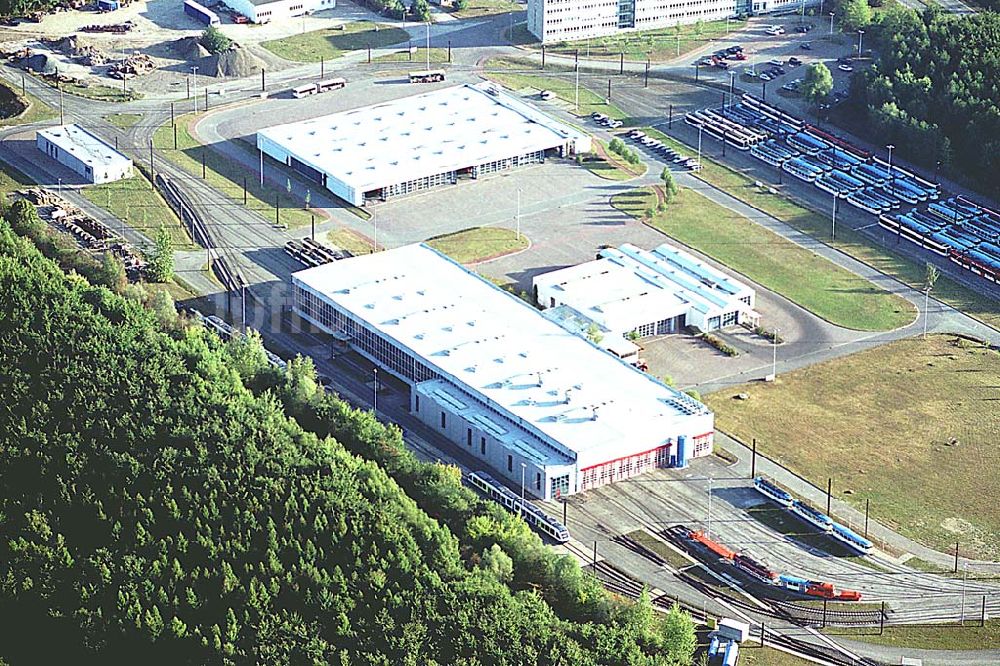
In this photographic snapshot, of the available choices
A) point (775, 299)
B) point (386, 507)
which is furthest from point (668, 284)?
point (386, 507)

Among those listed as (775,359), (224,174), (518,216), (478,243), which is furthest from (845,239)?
(224,174)

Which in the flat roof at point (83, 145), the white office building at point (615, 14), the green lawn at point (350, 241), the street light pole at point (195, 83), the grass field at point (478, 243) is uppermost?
the white office building at point (615, 14)

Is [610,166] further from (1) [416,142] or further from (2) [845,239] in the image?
(2) [845,239]

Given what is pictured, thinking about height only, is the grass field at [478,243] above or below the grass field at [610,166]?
below

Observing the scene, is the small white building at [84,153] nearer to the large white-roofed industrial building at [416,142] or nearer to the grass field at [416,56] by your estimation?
the large white-roofed industrial building at [416,142]

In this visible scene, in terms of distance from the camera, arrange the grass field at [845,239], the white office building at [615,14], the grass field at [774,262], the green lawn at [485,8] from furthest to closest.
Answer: the green lawn at [485,8]
the white office building at [615,14]
the grass field at [845,239]
the grass field at [774,262]

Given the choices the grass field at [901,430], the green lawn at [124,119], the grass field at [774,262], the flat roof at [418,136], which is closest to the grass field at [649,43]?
the flat roof at [418,136]
